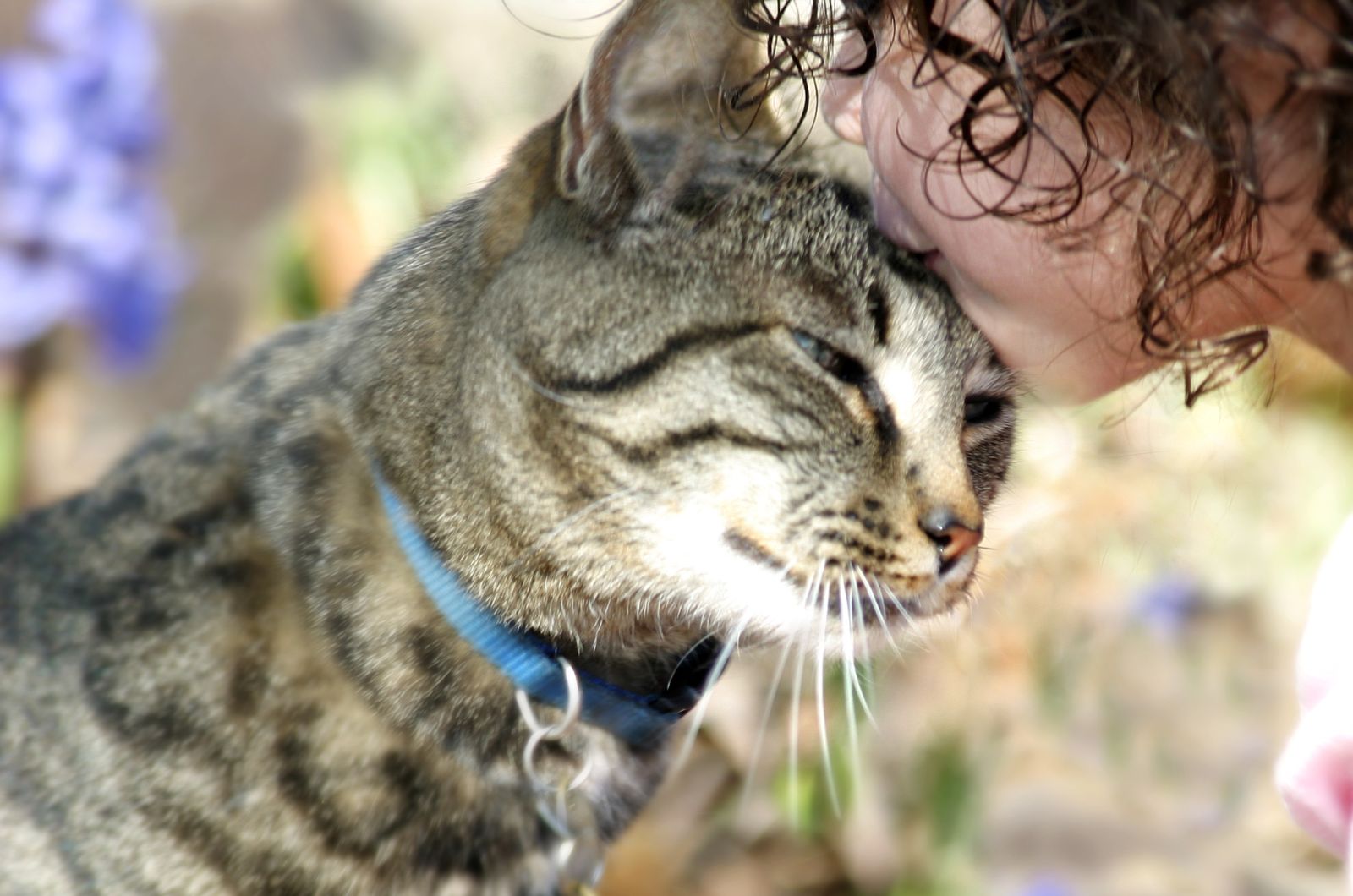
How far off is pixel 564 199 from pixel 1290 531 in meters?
2.12

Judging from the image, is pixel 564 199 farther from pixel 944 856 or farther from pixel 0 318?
pixel 0 318

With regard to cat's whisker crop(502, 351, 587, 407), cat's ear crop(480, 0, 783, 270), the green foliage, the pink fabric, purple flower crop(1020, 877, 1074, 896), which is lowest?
purple flower crop(1020, 877, 1074, 896)

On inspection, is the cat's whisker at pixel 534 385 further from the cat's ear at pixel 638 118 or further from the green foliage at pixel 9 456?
the green foliage at pixel 9 456

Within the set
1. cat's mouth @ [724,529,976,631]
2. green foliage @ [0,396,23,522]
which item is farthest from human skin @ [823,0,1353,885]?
green foliage @ [0,396,23,522]

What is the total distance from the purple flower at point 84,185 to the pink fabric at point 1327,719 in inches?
92.6

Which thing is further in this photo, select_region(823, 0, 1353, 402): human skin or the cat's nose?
the cat's nose

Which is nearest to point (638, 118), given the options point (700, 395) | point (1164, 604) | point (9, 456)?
point (700, 395)

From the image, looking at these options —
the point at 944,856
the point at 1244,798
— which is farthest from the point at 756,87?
the point at 1244,798

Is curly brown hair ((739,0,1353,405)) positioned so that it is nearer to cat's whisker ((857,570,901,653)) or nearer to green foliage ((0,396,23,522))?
cat's whisker ((857,570,901,653))

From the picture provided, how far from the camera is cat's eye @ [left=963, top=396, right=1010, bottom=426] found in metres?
1.38

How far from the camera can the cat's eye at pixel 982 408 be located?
138 centimetres

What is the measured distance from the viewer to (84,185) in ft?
8.91

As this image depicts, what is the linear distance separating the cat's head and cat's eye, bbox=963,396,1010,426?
10 cm

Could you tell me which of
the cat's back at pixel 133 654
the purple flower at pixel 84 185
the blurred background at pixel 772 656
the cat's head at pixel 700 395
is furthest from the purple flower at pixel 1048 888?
the purple flower at pixel 84 185
